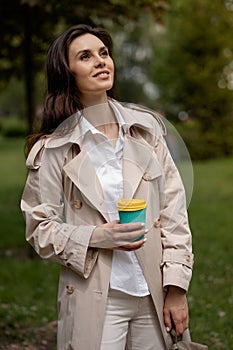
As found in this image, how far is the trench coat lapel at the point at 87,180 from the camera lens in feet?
8.58

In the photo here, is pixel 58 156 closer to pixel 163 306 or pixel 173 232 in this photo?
pixel 173 232

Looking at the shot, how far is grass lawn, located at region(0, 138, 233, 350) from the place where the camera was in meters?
5.13

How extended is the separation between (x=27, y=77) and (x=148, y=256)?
213 inches

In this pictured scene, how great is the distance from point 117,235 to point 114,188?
21cm

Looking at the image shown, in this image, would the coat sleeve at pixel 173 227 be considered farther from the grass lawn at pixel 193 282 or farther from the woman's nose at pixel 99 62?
the grass lawn at pixel 193 282

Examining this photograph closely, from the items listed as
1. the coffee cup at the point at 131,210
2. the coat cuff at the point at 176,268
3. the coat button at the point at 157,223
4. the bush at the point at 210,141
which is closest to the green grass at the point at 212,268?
the coat cuff at the point at 176,268

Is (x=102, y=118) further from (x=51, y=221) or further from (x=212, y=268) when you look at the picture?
(x=212, y=268)

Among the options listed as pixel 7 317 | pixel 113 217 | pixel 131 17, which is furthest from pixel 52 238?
pixel 131 17

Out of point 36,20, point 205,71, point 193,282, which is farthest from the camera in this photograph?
point 205,71

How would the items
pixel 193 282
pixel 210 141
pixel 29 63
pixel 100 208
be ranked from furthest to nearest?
1. pixel 210 141
2. pixel 29 63
3. pixel 193 282
4. pixel 100 208

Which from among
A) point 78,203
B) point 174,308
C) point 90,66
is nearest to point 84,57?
point 90,66

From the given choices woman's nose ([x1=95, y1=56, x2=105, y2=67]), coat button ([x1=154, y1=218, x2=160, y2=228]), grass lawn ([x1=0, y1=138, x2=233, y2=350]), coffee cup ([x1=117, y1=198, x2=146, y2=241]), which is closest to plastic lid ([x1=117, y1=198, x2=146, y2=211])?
coffee cup ([x1=117, y1=198, x2=146, y2=241])

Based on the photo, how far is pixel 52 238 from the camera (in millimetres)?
2639

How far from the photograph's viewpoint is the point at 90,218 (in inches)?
105
